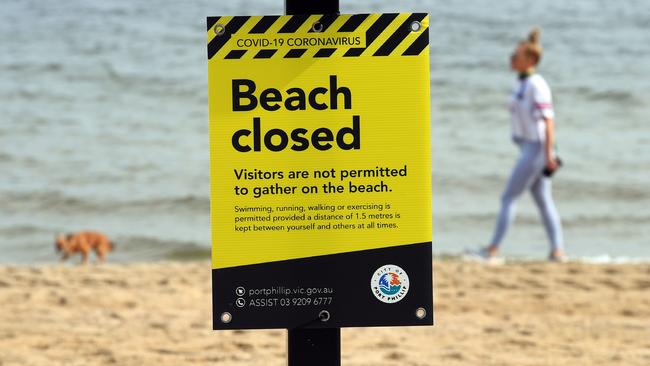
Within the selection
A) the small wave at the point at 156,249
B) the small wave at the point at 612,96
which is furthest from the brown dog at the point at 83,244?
A: the small wave at the point at 612,96

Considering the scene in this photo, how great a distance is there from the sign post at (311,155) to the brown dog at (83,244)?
7.40 meters

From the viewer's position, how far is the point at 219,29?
3.00 meters

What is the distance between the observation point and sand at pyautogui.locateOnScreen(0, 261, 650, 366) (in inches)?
235

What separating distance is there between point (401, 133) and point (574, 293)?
513 centimetres

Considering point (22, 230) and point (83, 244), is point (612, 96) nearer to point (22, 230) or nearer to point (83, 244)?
point (22, 230)

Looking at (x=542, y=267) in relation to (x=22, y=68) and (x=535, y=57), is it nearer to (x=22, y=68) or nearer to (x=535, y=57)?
(x=535, y=57)

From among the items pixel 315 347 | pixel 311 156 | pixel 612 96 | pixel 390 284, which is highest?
pixel 612 96

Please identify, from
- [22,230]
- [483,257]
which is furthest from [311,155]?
[22,230]

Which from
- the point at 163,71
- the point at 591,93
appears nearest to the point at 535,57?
the point at 591,93

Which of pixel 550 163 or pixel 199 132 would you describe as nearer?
pixel 550 163

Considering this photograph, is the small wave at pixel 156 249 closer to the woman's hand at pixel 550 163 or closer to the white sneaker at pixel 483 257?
the white sneaker at pixel 483 257

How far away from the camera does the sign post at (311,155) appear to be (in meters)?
3.00

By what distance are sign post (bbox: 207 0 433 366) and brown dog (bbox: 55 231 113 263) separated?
292 inches

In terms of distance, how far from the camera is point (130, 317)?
712 cm
